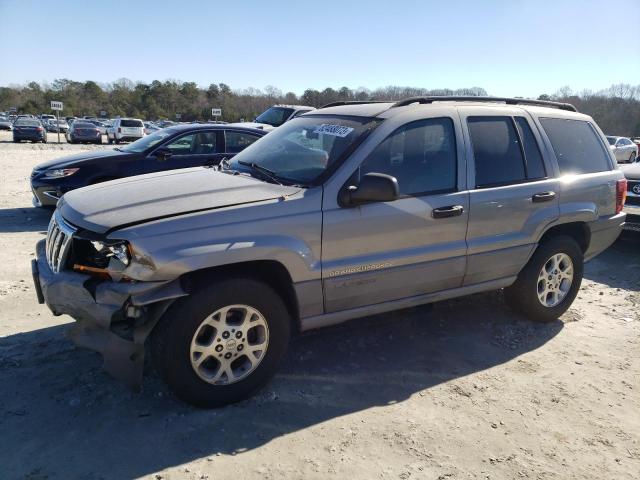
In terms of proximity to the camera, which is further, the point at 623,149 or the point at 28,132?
the point at 28,132

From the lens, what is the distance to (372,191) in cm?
324

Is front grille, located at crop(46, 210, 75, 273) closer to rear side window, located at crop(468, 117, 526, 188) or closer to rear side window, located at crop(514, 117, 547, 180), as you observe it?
rear side window, located at crop(468, 117, 526, 188)

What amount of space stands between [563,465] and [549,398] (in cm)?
73

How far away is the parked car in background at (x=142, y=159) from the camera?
25.7 feet

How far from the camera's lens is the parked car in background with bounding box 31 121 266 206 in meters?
7.83

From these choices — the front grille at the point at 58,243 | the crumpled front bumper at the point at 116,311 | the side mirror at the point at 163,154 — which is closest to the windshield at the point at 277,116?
the side mirror at the point at 163,154

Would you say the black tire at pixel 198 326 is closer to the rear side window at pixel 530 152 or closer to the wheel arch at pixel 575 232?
the rear side window at pixel 530 152

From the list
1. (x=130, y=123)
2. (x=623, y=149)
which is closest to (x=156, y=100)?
(x=130, y=123)

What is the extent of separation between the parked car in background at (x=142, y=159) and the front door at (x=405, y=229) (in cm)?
506

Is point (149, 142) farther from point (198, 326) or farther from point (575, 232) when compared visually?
point (575, 232)

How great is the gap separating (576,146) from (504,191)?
48.5 inches

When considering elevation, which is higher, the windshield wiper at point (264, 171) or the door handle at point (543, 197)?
the windshield wiper at point (264, 171)

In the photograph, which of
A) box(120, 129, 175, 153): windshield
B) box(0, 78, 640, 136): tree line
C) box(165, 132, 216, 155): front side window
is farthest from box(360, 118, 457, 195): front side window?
box(0, 78, 640, 136): tree line

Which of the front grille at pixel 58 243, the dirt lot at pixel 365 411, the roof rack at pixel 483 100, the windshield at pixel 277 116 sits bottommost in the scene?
the dirt lot at pixel 365 411
